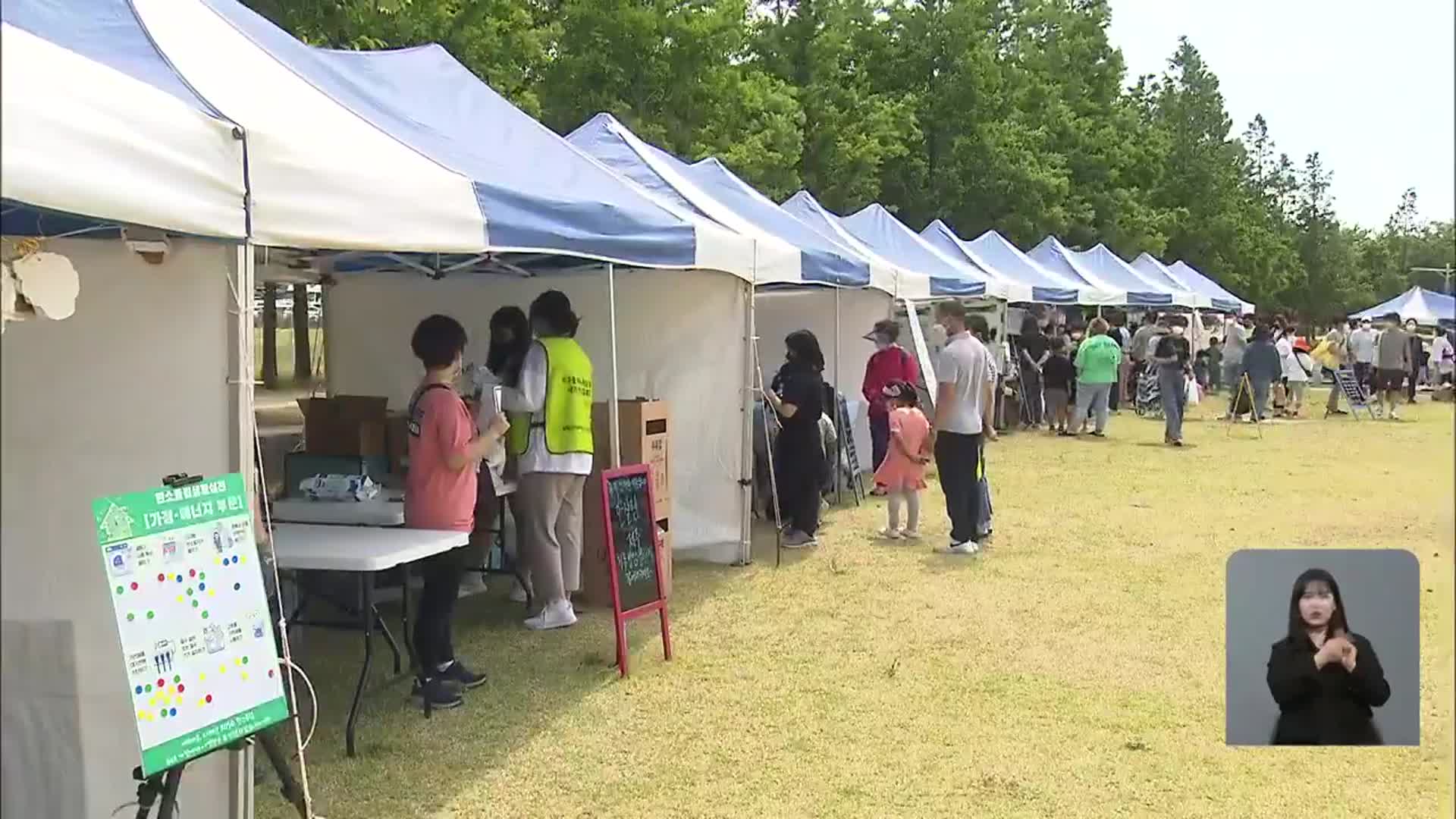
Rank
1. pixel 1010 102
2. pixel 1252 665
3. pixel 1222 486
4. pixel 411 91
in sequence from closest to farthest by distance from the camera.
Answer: pixel 1252 665, pixel 411 91, pixel 1222 486, pixel 1010 102

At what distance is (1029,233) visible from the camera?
3297cm

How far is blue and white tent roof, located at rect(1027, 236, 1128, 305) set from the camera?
2219cm

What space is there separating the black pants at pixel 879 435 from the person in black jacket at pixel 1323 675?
335 inches

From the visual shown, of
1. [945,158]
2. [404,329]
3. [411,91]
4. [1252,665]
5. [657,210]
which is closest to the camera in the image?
[1252,665]

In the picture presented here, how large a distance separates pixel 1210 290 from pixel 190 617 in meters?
31.4

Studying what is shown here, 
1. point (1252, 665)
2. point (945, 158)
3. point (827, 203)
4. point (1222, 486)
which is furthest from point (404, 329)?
point (945, 158)

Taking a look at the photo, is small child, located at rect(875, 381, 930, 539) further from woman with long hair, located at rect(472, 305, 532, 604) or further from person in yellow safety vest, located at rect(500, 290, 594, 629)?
person in yellow safety vest, located at rect(500, 290, 594, 629)

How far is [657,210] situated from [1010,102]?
31205mm

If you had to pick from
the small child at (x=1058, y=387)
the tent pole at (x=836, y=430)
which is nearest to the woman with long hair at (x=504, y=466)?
the tent pole at (x=836, y=430)

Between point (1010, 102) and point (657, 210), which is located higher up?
point (1010, 102)

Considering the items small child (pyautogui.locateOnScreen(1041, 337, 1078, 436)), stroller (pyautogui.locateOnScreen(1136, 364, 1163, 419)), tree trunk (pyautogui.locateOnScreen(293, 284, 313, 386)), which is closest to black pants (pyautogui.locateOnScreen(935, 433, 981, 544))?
tree trunk (pyautogui.locateOnScreen(293, 284, 313, 386))

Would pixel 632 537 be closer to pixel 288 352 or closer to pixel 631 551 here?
pixel 631 551

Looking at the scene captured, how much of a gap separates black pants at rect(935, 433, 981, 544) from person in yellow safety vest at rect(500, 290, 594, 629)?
A: 9.37 ft

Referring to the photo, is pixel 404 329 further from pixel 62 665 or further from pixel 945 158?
pixel 945 158
